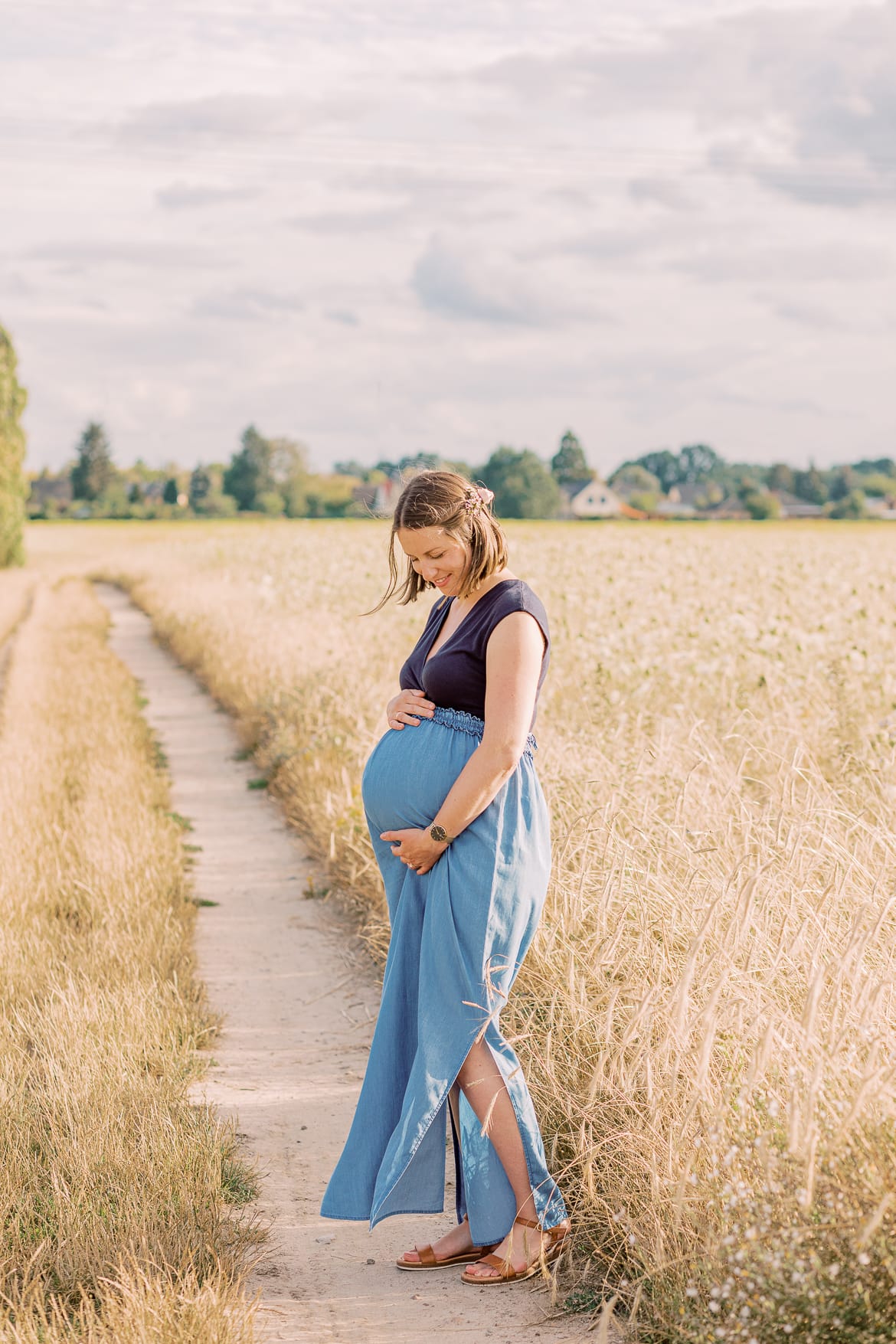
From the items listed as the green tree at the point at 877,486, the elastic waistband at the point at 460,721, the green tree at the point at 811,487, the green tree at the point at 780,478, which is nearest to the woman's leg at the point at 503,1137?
the elastic waistband at the point at 460,721

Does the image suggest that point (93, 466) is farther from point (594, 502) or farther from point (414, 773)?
point (414, 773)

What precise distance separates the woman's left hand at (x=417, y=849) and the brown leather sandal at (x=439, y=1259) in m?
1.08

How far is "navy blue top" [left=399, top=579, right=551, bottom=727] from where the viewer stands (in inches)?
121

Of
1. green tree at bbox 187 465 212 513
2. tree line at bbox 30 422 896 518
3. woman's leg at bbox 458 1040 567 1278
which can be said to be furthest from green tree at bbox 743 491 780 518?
woman's leg at bbox 458 1040 567 1278

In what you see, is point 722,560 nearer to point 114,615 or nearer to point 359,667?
point 114,615

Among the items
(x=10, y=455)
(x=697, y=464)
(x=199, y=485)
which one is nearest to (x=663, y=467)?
(x=697, y=464)

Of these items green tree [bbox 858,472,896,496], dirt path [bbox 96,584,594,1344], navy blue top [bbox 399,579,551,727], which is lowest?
dirt path [bbox 96,584,594,1344]

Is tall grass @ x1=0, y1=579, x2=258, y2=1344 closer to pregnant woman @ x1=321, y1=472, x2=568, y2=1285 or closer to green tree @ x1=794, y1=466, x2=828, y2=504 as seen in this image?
pregnant woman @ x1=321, y1=472, x2=568, y2=1285

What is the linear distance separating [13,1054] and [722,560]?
21.7 m

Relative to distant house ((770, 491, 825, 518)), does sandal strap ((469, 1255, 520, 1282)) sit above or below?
below

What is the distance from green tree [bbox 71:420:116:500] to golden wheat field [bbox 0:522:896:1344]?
105 meters

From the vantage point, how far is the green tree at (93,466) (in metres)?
111

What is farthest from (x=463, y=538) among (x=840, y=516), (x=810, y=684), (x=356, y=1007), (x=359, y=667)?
(x=840, y=516)

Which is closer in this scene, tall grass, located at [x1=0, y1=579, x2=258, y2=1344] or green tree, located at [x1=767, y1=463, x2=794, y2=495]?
tall grass, located at [x1=0, y1=579, x2=258, y2=1344]
